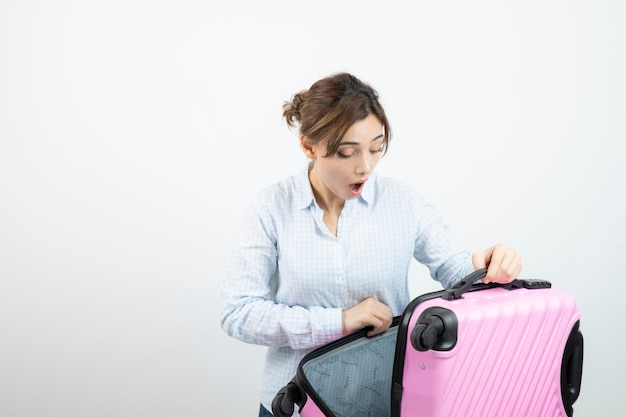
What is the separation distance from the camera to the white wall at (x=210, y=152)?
8.11ft

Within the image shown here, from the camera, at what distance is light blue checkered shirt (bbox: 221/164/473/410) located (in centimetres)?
142

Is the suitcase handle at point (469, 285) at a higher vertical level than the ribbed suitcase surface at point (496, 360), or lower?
higher

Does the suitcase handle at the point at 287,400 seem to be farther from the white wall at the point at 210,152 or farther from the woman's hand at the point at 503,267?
the white wall at the point at 210,152

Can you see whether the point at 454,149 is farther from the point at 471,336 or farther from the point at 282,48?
the point at 471,336

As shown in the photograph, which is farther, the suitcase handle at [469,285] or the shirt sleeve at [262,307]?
the shirt sleeve at [262,307]

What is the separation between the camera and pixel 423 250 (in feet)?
5.17

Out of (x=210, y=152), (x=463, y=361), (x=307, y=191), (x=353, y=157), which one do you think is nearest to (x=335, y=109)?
(x=353, y=157)

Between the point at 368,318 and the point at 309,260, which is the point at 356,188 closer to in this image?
the point at 309,260

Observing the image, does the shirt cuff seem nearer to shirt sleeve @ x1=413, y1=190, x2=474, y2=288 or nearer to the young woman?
the young woman

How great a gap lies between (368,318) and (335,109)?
406 mm

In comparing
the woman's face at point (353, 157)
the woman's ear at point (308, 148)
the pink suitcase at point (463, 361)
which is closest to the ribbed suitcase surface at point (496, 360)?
the pink suitcase at point (463, 361)

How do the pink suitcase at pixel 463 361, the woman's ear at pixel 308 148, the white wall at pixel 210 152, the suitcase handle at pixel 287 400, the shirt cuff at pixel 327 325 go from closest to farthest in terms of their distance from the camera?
1. the pink suitcase at pixel 463 361
2. the suitcase handle at pixel 287 400
3. the shirt cuff at pixel 327 325
4. the woman's ear at pixel 308 148
5. the white wall at pixel 210 152

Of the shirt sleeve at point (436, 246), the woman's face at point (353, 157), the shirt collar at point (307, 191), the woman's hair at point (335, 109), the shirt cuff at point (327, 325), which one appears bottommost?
the shirt cuff at point (327, 325)

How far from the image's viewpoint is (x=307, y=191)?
1511 mm
